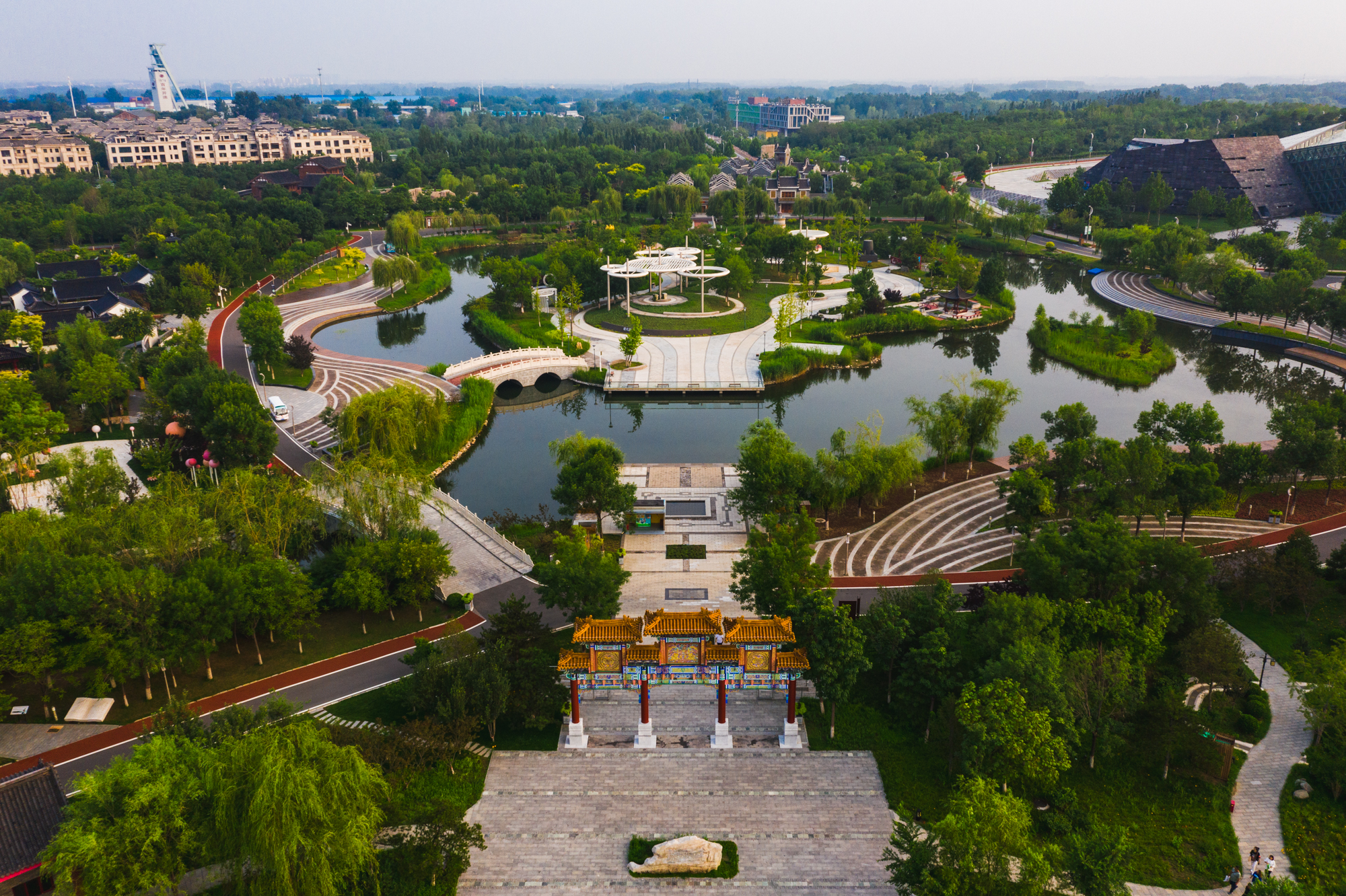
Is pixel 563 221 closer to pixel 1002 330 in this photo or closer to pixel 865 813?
pixel 1002 330

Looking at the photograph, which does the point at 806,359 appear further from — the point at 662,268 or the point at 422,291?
the point at 422,291

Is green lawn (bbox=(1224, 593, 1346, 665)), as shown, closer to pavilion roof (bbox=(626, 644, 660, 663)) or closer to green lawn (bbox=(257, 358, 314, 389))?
pavilion roof (bbox=(626, 644, 660, 663))

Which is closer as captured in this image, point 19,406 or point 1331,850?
point 1331,850

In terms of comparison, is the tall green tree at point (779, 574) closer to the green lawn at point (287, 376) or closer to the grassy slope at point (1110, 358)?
the green lawn at point (287, 376)

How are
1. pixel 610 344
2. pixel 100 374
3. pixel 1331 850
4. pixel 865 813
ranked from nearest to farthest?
pixel 1331 850 → pixel 865 813 → pixel 100 374 → pixel 610 344

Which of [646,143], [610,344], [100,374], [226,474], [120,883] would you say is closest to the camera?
[120,883]

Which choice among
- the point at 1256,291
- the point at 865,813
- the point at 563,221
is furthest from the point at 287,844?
the point at 563,221

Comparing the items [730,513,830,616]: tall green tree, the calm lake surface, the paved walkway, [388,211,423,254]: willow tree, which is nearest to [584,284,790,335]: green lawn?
the calm lake surface

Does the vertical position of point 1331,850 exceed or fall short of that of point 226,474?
it falls short
